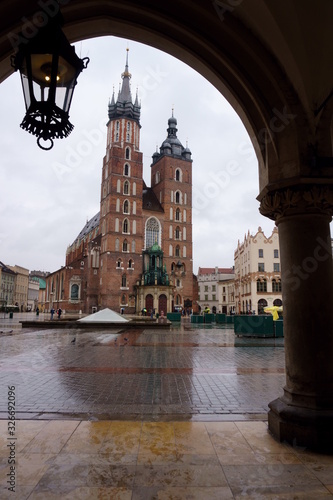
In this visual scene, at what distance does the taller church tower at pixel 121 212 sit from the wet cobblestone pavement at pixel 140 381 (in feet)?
127

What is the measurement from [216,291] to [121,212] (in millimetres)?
45659

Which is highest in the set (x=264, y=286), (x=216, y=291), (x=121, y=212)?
(x=121, y=212)

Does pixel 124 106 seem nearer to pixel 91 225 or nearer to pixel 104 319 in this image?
pixel 91 225

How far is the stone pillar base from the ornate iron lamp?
3684 mm

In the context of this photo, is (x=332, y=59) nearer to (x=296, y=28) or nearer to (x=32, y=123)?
(x=296, y=28)

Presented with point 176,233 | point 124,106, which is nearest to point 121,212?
point 176,233

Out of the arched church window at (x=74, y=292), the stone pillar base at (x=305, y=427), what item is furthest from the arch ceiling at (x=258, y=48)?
the arched church window at (x=74, y=292)

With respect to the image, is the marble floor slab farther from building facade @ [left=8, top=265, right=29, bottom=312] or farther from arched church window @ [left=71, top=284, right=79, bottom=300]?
building facade @ [left=8, top=265, right=29, bottom=312]

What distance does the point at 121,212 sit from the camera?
52.9 metres

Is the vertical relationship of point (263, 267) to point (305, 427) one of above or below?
above

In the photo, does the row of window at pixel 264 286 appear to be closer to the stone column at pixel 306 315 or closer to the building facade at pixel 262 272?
the building facade at pixel 262 272

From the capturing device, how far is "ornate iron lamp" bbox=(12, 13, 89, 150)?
9.11 feet

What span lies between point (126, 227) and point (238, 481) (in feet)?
167

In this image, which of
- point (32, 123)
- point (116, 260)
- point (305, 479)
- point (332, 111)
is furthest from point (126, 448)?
point (116, 260)
